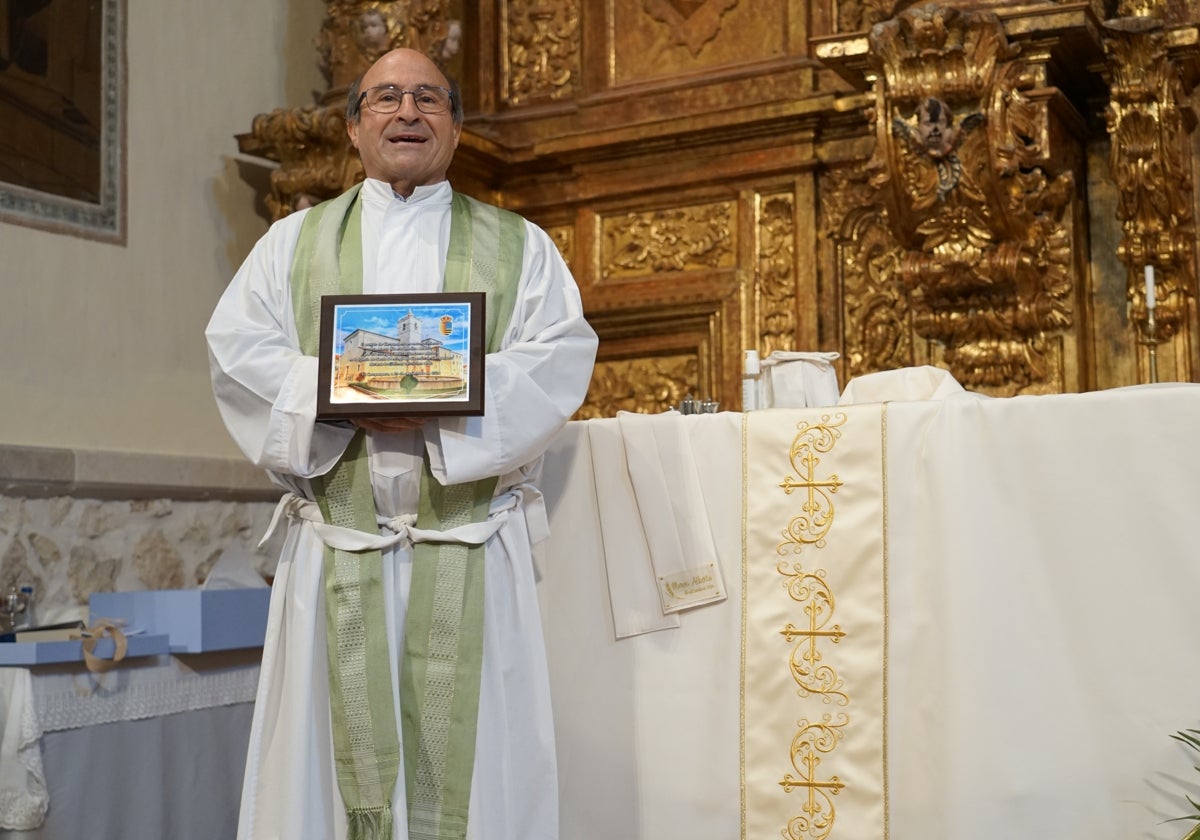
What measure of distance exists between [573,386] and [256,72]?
11.4ft

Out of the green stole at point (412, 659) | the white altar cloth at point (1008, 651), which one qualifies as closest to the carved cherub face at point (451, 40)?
the green stole at point (412, 659)

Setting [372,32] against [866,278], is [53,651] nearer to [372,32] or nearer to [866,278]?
[372,32]

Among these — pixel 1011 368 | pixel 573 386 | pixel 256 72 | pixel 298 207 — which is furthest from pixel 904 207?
pixel 256 72

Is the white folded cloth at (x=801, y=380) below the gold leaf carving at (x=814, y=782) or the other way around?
the other way around

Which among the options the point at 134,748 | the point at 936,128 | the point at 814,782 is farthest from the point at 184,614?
the point at 936,128

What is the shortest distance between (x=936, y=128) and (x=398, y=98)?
6.42 ft

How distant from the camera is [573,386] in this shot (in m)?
3.54

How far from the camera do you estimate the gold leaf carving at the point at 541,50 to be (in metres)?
6.35

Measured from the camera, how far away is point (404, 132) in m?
3.67

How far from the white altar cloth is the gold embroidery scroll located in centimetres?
4

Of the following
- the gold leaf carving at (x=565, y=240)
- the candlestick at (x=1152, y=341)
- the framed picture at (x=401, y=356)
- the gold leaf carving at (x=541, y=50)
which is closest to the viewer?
the framed picture at (x=401, y=356)

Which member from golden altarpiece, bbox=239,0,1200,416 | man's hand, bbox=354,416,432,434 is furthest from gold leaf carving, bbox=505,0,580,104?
man's hand, bbox=354,416,432,434

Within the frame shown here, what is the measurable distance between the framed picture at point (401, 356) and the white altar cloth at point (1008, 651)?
97cm

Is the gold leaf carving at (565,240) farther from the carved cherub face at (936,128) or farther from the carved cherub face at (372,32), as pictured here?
the carved cherub face at (936,128)
